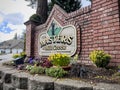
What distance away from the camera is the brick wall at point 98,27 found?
3.60 m

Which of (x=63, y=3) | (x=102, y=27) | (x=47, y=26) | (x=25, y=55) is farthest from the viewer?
(x=63, y=3)

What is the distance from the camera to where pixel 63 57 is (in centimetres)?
397

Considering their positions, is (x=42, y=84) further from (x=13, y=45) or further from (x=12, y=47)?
(x=13, y=45)

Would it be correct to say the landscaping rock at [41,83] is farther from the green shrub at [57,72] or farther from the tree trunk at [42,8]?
the tree trunk at [42,8]

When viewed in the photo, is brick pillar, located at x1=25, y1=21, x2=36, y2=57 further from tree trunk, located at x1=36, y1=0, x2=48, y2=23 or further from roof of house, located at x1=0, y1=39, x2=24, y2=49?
roof of house, located at x1=0, y1=39, x2=24, y2=49

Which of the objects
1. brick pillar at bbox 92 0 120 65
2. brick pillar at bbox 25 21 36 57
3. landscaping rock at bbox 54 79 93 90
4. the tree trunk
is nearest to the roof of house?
the tree trunk

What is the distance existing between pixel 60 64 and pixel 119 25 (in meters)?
1.60

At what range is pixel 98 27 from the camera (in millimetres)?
4000

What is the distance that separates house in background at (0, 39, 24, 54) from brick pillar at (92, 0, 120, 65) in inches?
2088

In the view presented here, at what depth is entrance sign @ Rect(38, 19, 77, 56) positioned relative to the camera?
4.99m

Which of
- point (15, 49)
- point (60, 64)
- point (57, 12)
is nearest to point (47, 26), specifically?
point (57, 12)

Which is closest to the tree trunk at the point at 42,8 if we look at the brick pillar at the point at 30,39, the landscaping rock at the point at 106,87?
the brick pillar at the point at 30,39

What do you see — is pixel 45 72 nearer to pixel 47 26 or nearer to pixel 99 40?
pixel 99 40

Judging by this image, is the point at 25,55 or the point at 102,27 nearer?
the point at 102,27
